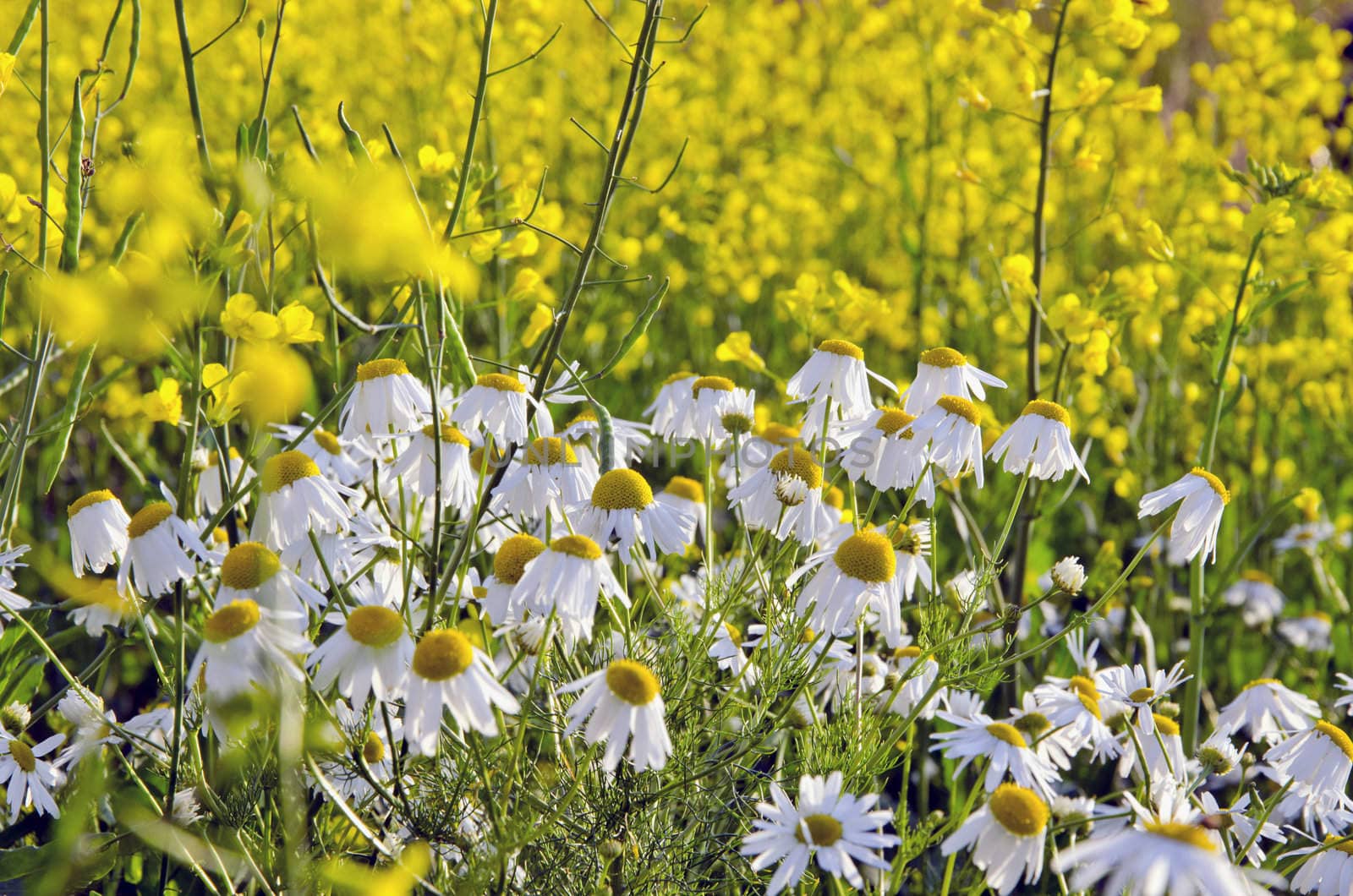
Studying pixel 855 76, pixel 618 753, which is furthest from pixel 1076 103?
pixel 855 76

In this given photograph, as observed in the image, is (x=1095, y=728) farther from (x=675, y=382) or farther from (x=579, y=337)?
(x=579, y=337)

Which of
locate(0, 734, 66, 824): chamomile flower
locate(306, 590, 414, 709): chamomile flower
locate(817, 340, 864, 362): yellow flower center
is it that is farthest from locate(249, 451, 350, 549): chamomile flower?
locate(817, 340, 864, 362): yellow flower center

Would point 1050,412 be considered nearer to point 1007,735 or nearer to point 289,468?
point 1007,735

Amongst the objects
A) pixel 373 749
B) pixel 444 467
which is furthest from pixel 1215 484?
pixel 373 749

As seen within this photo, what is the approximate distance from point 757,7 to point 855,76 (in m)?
0.53

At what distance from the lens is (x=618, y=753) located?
40.9 inches

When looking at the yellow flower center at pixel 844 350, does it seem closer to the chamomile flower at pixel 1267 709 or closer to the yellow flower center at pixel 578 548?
the yellow flower center at pixel 578 548

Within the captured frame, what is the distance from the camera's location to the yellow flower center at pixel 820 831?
3.62 feet

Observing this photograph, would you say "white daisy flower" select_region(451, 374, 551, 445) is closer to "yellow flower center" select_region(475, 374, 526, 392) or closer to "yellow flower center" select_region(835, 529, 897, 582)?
"yellow flower center" select_region(475, 374, 526, 392)

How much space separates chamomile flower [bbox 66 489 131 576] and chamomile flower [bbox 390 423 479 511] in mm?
341

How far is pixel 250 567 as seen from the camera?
1.09 meters

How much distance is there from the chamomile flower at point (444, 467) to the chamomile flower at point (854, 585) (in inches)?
17.7

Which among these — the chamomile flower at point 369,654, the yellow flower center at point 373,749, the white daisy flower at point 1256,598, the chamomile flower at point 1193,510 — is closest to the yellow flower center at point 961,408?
the chamomile flower at point 1193,510

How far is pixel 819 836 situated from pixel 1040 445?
605 mm
